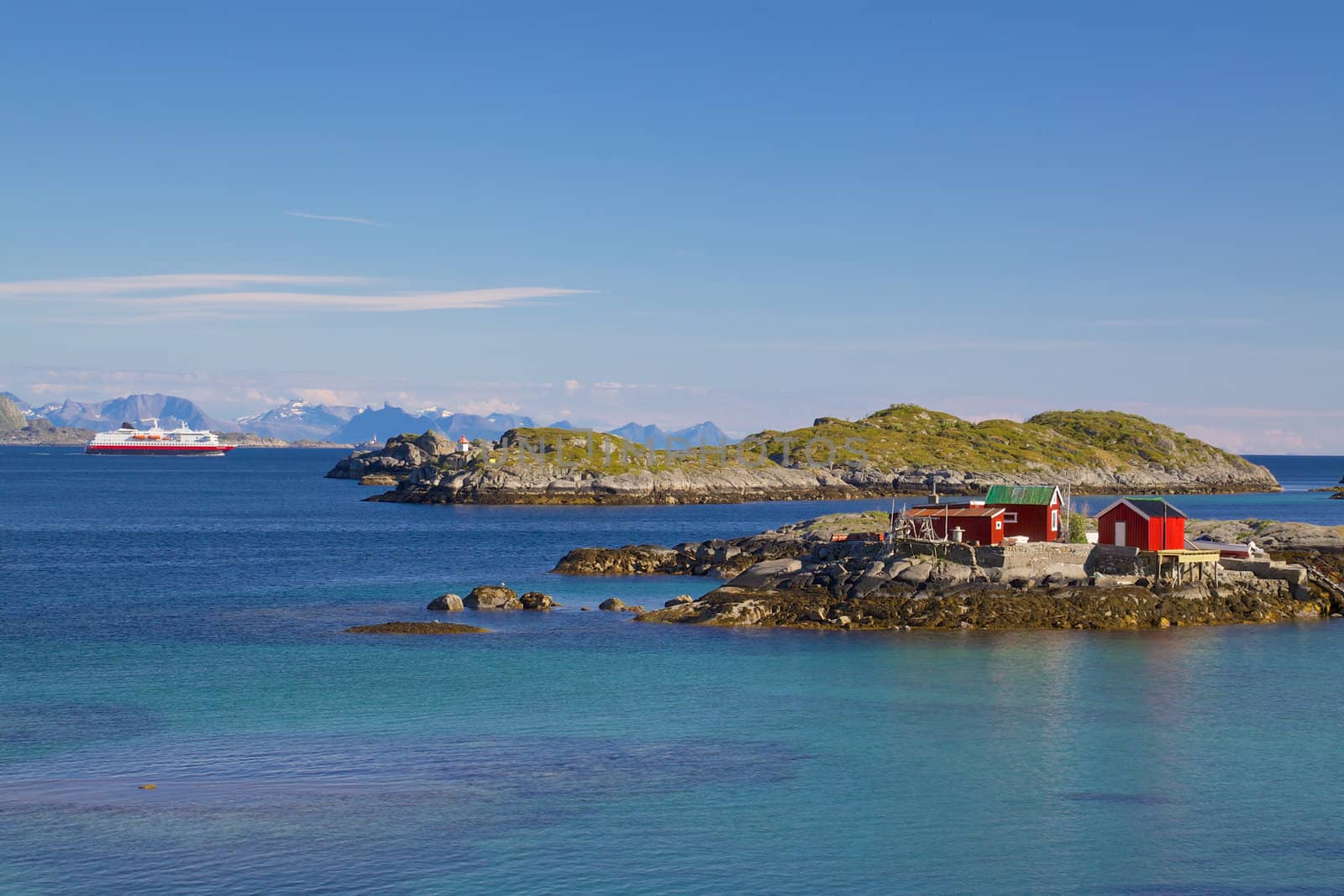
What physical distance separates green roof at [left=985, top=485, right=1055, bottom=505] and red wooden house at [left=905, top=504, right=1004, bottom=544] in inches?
31.2

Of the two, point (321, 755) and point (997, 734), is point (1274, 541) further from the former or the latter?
point (321, 755)

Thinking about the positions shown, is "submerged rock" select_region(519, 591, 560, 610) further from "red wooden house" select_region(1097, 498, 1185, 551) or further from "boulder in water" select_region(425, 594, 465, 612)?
"red wooden house" select_region(1097, 498, 1185, 551)

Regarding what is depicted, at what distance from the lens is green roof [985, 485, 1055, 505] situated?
7262 centimetres

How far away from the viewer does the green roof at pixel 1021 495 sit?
238 ft

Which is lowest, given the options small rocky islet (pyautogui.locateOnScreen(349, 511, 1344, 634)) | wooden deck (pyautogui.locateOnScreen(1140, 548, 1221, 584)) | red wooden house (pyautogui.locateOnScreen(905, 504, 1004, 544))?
small rocky islet (pyautogui.locateOnScreen(349, 511, 1344, 634))

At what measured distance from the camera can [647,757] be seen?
40.4 m

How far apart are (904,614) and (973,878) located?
36.7 m

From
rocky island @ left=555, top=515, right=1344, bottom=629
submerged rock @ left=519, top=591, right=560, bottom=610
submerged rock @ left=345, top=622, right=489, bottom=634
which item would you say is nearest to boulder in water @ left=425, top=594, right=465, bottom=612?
submerged rock @ left=519, top=591, right=560, bottom=610

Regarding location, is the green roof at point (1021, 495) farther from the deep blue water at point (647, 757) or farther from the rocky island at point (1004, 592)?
the deep blue water at point (647, 757)

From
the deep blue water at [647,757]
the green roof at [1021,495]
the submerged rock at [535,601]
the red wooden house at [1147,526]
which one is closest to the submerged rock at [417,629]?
the deep blue water at [647,757]

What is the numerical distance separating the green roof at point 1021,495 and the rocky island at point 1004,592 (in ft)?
11.7

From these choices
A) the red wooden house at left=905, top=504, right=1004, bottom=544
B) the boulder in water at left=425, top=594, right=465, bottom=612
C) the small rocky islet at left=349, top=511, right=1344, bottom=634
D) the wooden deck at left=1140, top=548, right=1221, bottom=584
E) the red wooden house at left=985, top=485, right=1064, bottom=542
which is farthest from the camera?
the boulder in water at left=425, top=594, right=465, bottom=612

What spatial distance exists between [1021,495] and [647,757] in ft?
130

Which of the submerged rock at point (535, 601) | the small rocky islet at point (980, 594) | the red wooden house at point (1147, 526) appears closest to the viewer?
the small rocky islet at point (980, 594)
